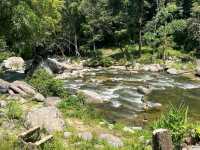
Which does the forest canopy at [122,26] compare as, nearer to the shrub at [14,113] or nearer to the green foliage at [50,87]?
the green foliage at [50,87]

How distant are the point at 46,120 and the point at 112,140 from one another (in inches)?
105

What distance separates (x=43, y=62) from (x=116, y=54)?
2006 centimetres

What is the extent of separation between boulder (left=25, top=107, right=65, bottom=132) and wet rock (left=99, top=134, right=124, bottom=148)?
1.65 metres

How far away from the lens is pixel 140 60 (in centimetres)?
5344

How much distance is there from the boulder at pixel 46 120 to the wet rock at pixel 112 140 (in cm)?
165

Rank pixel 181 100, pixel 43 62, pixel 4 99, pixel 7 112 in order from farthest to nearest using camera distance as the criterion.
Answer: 1. pixel 43 62
2. pixel 181 100
3. pixel 4 99
4. pixel 7 112

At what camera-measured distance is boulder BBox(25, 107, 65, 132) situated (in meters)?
15.5

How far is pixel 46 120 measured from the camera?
1582cm

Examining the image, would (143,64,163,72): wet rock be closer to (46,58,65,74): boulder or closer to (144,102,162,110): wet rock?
(46,58,65,74): boulder

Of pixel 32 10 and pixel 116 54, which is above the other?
pixel 32 10

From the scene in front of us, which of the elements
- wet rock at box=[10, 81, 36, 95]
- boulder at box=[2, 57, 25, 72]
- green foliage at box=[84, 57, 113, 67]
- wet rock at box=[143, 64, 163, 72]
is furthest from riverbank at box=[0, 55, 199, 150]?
green foliage at box=[84, 57, 113, 67]

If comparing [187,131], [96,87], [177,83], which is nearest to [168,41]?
[177,83]

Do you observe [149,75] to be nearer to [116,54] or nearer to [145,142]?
[116,54]

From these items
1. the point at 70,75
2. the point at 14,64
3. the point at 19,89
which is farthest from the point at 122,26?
the point at 19,89
